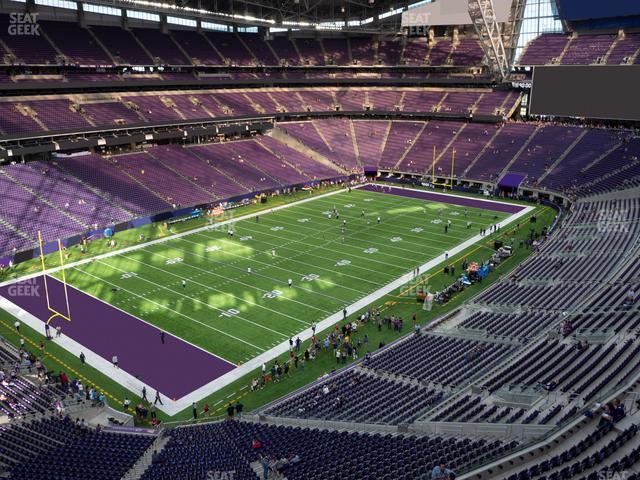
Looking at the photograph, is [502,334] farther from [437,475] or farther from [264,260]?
[264,260]

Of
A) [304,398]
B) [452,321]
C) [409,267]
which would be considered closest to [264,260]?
[409,267]

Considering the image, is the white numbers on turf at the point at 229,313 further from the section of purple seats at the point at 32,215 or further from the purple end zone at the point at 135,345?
the section of purple seats at the point at 32,215

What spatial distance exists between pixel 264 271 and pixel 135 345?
35.3 feet

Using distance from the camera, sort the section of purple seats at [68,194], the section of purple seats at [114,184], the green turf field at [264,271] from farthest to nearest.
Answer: the section of purple seats at [114,184] < the section of purple seats at [68,194] < the green turf field at [264,271]

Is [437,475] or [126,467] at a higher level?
[437,475]

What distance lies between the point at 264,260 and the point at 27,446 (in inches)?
838

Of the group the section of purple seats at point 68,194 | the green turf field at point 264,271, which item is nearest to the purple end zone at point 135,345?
the green turf field at point 264,271

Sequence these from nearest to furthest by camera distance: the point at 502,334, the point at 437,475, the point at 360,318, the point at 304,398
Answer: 1. the point at 437,475
2. the point at 304,398
3. the point at 502,334
4. the point at 360,318

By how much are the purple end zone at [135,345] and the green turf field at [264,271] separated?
2.43 ft

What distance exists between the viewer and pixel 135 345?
25.8m

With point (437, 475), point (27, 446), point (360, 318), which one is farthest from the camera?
point (360, 318)

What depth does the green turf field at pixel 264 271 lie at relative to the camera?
28.0m

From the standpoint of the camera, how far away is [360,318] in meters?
27.9

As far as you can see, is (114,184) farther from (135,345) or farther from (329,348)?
(329,348)
